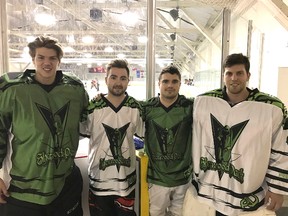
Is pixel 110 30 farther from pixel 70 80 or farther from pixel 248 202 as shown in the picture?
pixel 248 202

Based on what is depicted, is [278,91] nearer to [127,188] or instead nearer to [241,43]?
[241,43]

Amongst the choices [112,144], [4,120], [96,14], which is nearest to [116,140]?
[112,144]

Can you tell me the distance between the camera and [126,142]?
1.74m

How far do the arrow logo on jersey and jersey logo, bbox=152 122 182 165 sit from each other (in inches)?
10.6

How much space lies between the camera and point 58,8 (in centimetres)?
249

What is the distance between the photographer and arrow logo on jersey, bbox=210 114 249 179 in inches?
61.4

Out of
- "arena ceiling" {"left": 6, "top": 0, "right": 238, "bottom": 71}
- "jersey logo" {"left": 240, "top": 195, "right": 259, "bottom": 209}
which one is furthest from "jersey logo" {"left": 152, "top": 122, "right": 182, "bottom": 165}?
"arena ceiling" {"left": 6, "top": 0, "right": 238, "bottom": 71}

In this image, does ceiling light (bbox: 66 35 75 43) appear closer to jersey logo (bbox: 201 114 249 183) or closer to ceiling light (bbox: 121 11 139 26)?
ceiling light (bbox: 121 11 139 26)

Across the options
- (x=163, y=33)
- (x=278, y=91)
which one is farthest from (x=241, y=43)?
(x=163, y=33)

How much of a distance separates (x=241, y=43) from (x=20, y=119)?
2.54m

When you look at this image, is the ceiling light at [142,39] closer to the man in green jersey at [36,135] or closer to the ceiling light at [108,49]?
the ceiling light at [108,49]

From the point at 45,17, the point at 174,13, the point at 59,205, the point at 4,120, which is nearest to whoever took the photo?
the point at 4,120

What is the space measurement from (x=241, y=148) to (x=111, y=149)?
0.74 metres

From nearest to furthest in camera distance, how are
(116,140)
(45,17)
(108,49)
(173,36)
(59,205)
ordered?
(59,205), (116,140), (45,17), (108,49), (173,36)
